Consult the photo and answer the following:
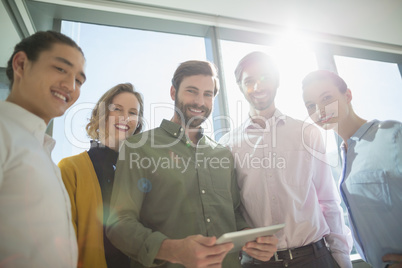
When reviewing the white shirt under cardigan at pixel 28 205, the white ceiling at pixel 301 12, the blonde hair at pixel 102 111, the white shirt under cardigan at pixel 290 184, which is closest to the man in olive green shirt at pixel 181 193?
the white shirt under cardigan at pixel 290 184

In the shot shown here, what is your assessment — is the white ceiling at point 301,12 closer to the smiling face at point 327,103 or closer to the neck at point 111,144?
the smiling face at point 327,103

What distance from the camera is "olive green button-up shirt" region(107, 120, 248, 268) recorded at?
0.91 metres

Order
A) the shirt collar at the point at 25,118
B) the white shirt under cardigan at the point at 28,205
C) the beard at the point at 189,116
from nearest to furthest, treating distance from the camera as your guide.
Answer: the white shirt under cardigan at the point at 28,205 → the shirt collar at the point at 25,118 → the beard at the point at 189,116

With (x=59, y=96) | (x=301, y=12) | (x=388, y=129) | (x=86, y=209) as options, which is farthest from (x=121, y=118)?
(x=301, y=12)

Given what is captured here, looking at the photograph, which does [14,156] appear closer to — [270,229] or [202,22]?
[270,229]

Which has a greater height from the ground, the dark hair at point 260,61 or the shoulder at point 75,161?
the dark hair at point 260,61

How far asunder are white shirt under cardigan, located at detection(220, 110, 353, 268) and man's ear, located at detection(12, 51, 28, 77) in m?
1.12

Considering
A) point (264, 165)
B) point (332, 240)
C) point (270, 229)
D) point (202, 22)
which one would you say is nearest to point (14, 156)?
point (270, 229)

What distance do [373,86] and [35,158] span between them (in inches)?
151

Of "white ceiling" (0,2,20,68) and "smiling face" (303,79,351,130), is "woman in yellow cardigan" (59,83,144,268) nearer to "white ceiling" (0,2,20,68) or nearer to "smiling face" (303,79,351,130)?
"white ceiling" (0,2,20,68)

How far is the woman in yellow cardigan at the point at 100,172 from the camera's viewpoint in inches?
38.6

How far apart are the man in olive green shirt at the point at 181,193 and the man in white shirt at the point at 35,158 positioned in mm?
226

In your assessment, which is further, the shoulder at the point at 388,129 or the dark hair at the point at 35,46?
the shoulder at the point at 388,129

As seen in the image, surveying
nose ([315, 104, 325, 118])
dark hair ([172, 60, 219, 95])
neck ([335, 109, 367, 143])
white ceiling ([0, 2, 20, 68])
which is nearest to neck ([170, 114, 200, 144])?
dark hair ([172, 60, 219, 95])
